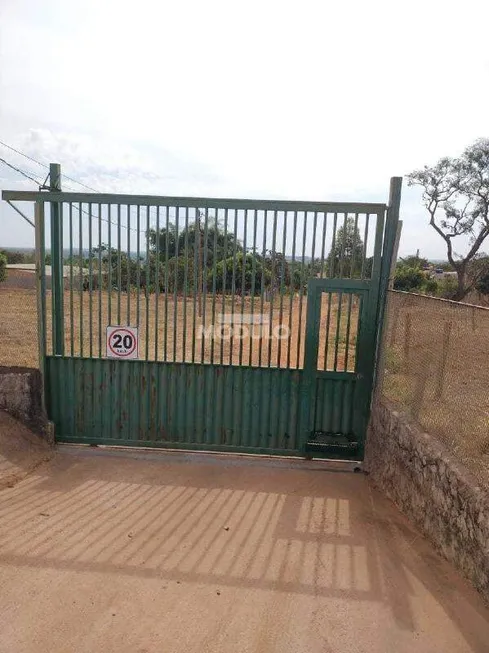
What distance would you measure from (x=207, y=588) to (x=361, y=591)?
101 centimetres

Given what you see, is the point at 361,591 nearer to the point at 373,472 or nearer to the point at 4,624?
the point at 373,472

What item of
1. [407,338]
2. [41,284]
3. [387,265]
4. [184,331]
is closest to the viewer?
[407,338]

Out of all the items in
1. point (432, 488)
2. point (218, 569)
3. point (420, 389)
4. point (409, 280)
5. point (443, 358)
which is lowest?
point (218, 569)

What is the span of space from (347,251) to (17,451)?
4039 millimetres

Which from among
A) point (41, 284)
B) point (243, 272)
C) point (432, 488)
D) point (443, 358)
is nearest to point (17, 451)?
point (41, 284)

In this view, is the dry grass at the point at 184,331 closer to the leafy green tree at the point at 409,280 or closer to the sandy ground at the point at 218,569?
the sandy ground at the point at 218,569

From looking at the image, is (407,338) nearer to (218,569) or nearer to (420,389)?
(420,389)

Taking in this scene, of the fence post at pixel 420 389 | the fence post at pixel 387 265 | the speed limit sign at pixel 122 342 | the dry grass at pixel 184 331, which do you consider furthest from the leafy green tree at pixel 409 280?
the speed limit sign at pixel 122 342

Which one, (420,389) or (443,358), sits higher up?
(443,358)

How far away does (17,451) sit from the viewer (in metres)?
4.82

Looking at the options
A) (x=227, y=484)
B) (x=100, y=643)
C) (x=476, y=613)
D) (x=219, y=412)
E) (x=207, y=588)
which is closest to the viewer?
(x=100, y=643)

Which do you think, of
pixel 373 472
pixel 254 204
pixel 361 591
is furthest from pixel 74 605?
pixel 254 204

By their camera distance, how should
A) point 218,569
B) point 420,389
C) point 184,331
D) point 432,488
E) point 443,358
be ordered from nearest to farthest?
point 218,569
point 432,488
point 443,358
point 420,389
point 184,331

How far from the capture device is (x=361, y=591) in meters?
3.09
